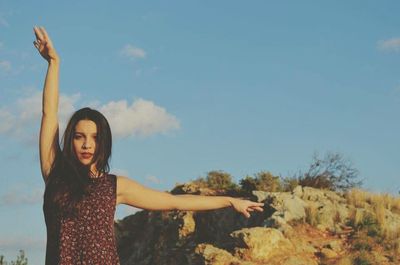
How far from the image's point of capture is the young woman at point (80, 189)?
5043mm

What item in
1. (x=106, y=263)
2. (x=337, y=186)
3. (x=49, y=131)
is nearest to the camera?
(x=106, y=263)

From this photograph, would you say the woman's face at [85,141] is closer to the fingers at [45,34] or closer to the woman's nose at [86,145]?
the woman's nose at [86,145]

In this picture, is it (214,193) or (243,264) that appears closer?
(243,264)

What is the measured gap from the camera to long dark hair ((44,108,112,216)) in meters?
5.10

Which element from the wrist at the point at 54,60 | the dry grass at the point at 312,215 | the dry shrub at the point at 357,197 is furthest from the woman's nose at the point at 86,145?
the dry shrub at the point at 357,197

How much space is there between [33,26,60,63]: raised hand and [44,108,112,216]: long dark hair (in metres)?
0.72

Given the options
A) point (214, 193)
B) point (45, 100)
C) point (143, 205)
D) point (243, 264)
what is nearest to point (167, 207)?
point (143, 205)

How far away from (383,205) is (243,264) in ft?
25.8

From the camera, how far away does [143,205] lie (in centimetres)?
563

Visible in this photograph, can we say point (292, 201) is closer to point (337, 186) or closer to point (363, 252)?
point (363, 252)

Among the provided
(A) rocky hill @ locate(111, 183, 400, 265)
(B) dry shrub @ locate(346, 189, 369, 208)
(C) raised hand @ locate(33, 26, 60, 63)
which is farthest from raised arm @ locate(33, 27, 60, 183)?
(B) dry shrub @ locate(346, 189, 369, 208)

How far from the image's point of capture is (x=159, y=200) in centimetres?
567

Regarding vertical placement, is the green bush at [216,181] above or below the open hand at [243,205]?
above

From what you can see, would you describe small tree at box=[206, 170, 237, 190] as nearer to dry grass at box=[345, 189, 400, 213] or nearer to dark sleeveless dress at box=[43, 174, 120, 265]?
dry grass at box=[345, 189, 400, 213]
